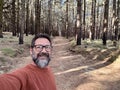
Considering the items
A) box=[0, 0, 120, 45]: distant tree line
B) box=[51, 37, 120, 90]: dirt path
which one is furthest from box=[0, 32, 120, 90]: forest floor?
box=[0, 0, 120, 45]: distant tree line

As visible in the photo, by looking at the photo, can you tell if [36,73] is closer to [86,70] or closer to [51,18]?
[86,70]

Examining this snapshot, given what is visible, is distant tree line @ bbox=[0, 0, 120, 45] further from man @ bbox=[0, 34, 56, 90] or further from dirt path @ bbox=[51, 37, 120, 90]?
man @ bbox=[0, 34, 56, 90]

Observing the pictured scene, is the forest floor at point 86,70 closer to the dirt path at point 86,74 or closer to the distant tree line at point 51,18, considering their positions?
the dirt path at point 86,74

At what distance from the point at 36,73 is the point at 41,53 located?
0.23 meters

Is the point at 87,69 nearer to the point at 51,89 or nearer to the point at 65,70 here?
the point at 65,70

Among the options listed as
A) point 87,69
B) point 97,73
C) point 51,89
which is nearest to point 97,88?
point 97,73

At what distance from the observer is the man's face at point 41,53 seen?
8.35 feet

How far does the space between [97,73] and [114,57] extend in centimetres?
297

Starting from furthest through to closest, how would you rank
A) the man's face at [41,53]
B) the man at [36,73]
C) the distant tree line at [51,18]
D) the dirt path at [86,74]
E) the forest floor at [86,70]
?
the distant tree line at [51,18]
the forest floor at [86,70]
the dirt path at [86,74]
the man's face at [41,53]
the man at [36,73]

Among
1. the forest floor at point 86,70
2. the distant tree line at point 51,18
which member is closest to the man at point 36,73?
the forest floor at point 86,70

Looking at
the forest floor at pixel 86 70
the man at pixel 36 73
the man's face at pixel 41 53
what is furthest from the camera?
the forest floor at pixel 86 70

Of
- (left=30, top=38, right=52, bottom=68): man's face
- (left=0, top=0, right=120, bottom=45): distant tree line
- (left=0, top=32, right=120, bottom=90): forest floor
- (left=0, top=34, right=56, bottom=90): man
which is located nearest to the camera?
(left=0, top=34, right=56, bottom=90): man

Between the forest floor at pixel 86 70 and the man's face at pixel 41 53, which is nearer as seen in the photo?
the man's face at pixel 41 53

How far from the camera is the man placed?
6.82 feet
